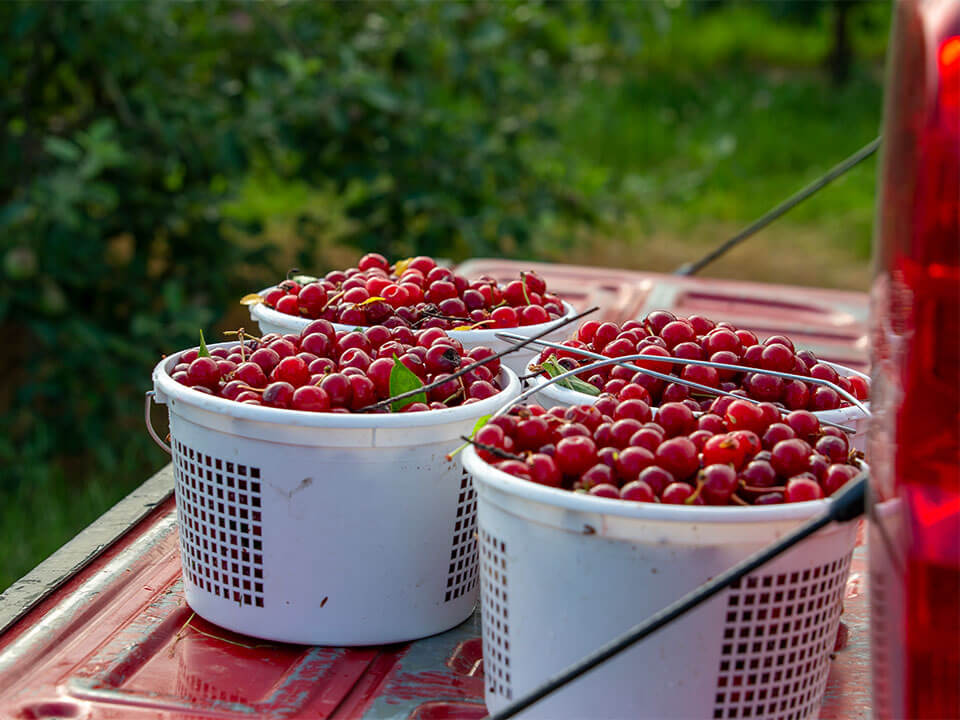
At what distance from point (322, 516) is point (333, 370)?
0.16 metres

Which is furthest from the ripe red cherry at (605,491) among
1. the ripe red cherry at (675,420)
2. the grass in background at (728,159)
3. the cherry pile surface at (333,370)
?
the grass in background at (728,159)

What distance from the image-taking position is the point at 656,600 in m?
0.88

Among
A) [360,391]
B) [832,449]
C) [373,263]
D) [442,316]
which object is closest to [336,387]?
[360,391]

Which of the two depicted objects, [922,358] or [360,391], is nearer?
[922,358]

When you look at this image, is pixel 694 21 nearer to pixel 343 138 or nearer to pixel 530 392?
pixel 343 138

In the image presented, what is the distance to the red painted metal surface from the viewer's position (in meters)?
1.02

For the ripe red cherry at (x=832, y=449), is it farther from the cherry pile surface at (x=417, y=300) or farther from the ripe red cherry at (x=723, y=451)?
the cherry pile surface at (x=417, y=300)

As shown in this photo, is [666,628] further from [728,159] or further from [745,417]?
[728,159]

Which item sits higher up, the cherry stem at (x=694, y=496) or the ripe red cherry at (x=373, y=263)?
the ripe red cherry at (x=373, y=263)

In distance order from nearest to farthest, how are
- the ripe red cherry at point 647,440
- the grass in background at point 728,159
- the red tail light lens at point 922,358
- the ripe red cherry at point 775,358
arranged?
the red tail light lens at point 922,358, the ripe red cherry at point 647,440, the ripe red cherry at point 775,358, the grass in background at point 728,159

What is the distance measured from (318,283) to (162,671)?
1.90 ft

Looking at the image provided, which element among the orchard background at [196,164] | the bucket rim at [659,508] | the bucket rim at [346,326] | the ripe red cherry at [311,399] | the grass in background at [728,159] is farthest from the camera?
the grass in background at [728,159]

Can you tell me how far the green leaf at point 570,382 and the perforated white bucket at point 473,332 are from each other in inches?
6.5

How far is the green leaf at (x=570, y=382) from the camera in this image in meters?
1.13
